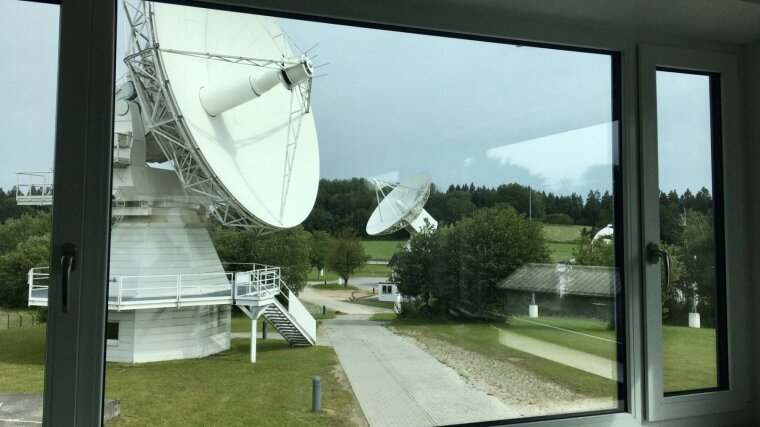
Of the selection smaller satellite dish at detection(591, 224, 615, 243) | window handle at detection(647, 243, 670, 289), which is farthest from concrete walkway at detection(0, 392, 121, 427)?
window handle at detection(647, 243, 670, 289)

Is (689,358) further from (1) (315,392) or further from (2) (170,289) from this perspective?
(2) (170,289)

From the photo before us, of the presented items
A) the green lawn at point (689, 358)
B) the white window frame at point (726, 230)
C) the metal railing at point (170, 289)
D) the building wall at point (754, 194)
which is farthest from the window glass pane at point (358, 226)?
the building wall at point (754, 194)

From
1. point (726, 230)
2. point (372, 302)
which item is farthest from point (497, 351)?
point (726, 230)

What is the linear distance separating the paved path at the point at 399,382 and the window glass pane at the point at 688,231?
85 cm

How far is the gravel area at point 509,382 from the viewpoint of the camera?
78.0 inches

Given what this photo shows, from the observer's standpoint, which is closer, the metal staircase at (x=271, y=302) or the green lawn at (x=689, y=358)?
the metal staircase at (x=271, y=302)

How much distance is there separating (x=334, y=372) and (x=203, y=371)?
0.44 metres

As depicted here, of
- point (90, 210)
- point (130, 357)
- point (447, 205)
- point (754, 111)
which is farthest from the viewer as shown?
point (754, 111)

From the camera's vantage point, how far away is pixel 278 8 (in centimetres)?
180

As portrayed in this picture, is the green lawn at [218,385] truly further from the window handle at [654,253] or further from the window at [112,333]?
the window handle at [654,253]

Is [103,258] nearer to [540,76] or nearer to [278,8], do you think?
[278,8]

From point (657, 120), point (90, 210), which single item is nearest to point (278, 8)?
point (90, 210)

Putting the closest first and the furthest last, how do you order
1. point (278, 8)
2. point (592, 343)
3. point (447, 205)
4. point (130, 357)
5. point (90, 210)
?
point (90, 210) < point (130, 357) < point (278, 8) < point (447, 205) < point (592, 343)

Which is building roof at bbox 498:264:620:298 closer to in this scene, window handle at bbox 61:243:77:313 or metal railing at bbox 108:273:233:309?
metal railing at bbox 108:273:233:309
